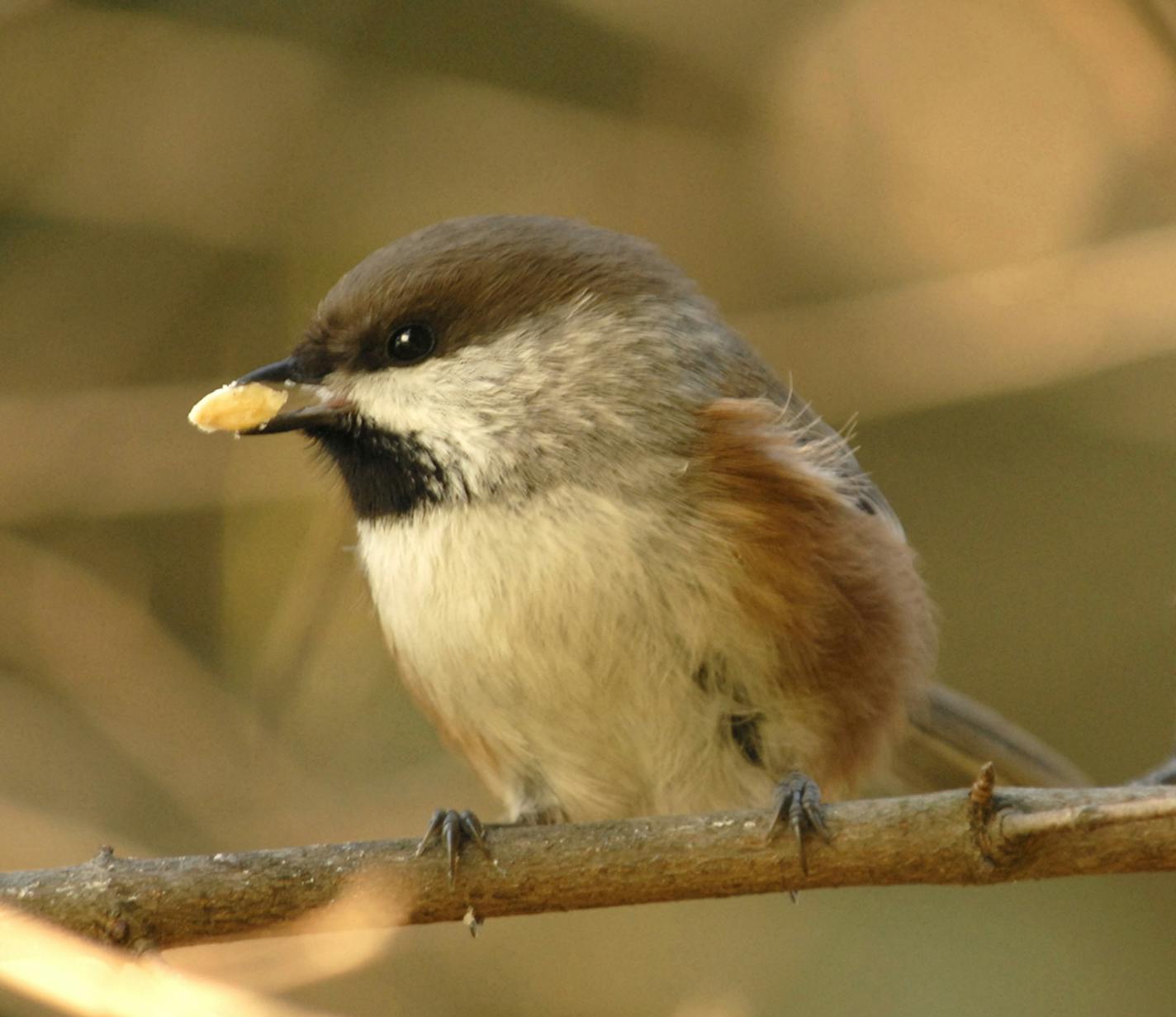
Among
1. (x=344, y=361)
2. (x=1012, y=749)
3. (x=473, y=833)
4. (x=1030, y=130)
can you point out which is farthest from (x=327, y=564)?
(x=1030, y=130)

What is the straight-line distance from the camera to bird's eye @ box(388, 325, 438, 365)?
10.3 ft

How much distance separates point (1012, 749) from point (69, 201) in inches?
127

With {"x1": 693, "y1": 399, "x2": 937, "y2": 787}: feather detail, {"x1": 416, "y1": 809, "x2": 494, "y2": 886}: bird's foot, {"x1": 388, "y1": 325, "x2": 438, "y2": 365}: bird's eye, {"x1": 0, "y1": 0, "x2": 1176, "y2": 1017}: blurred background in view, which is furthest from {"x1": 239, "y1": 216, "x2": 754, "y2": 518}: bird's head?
{"x1": 0, "y1": 0, "x2": 1176, "y2": 1017}: blurred background

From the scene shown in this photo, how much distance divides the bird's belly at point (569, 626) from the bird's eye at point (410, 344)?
0.34 metres

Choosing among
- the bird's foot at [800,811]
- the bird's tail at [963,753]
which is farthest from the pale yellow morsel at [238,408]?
the bird's tail at [963,753]

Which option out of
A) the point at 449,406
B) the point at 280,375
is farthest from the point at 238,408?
the point at 449,406

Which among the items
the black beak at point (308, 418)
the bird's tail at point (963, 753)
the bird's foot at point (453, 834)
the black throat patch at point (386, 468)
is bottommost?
the bird's foot at point (453, 834)

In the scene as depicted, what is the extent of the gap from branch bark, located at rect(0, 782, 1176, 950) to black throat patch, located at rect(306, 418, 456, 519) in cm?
70

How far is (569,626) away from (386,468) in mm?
505

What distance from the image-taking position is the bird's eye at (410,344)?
312 cm

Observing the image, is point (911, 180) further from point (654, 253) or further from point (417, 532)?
point (417, 532)

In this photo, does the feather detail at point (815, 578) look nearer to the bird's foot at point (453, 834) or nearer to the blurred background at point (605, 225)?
the bird's foot at point (453, 834)

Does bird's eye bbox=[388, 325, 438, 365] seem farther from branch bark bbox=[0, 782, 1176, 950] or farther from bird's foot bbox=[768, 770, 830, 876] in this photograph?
bird's foot bbox=[768, 770, 830, 876]

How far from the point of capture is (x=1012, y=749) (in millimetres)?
3684
